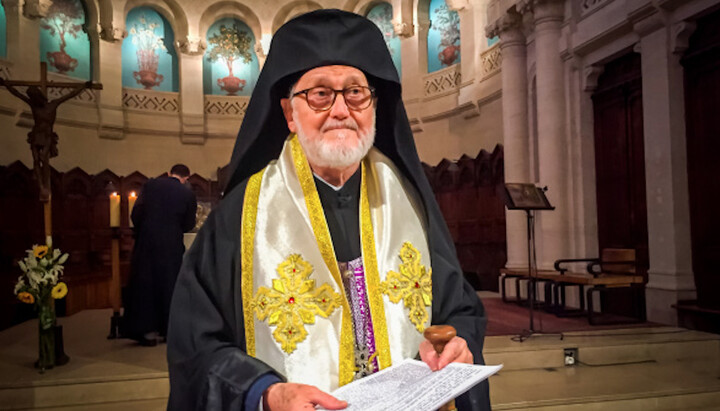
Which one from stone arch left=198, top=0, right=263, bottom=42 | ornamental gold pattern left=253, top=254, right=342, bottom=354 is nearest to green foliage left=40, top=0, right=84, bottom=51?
stone arch left=198, top=0, right=263, bottom=42

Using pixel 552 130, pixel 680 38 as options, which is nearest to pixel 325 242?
pixel 680 38

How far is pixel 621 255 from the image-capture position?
263 inches

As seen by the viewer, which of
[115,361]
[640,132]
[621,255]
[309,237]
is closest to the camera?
[309,237]

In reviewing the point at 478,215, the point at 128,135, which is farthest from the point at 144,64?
the point at 478,215

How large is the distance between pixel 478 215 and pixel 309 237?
9177 millimetres

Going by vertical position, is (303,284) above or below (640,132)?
below

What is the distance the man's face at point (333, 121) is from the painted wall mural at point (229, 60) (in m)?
13.3

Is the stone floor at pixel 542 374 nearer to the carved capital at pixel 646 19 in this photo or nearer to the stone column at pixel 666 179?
the stone column at pixel 666 179

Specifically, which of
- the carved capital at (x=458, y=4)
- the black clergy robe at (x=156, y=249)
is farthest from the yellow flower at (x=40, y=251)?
the carved capital at (x=458, y=4)

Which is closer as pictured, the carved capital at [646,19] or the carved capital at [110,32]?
the carved capital at [646,19]

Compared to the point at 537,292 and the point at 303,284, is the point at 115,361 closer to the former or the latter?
the point at 303,284

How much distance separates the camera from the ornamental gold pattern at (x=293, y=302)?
1.58m

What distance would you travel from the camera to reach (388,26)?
13.7m

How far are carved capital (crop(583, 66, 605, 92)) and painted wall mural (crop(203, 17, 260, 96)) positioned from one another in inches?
354
